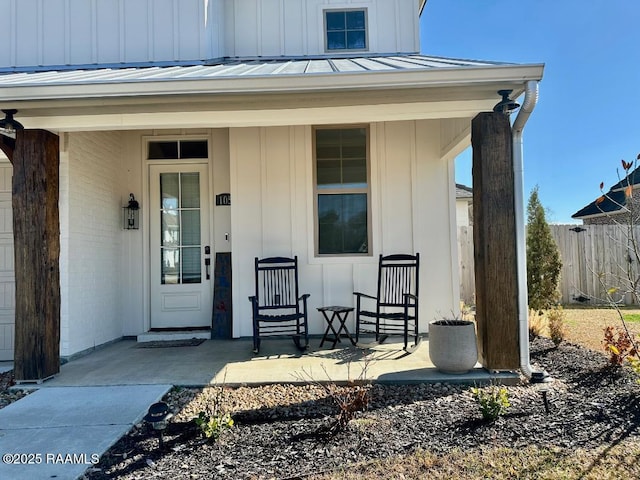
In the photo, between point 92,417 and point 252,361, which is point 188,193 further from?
point 92,417

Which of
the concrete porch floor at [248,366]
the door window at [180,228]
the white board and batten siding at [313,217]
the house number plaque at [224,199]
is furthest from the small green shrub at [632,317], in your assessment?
the door window at [180,228]

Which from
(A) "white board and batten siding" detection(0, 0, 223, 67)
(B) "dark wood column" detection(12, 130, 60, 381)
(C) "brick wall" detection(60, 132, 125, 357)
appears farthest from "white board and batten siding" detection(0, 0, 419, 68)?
(B) "dark wood column" detection(12, 130, 60, 381)

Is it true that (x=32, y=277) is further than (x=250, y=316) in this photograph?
No

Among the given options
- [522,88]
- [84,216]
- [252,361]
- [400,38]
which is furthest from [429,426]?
[400,38]

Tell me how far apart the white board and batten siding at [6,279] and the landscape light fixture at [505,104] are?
16.2 feet

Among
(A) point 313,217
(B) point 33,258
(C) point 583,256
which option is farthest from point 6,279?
(C) point 583,256

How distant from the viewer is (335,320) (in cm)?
540

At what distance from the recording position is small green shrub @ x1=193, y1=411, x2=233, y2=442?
2658 millimetres

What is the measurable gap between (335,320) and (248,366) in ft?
4.90

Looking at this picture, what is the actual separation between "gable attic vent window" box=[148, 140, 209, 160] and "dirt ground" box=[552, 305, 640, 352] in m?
5.17

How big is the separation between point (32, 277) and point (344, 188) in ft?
11.2

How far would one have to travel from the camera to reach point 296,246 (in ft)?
18.0

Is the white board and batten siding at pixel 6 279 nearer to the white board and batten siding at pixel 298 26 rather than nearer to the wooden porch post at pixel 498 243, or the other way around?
the white board and batten siding at pixel 298 26

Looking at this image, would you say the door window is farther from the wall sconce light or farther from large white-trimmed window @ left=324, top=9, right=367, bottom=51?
large white-trimmed window @ left=324, top=9, right=367, bottom=51
